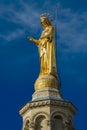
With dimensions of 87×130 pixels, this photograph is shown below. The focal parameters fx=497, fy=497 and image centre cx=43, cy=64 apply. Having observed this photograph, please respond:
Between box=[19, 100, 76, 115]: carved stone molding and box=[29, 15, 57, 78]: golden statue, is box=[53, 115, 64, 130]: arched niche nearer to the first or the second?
box=[19, 100, 76, 115]: carved stone molding

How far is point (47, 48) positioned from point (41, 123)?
6210mm

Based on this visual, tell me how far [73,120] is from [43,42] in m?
6.31

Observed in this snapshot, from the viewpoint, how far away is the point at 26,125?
3089 centimetres

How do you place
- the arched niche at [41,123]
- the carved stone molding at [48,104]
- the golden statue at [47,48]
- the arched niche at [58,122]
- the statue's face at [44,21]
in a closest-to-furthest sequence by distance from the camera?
the arched niche at [41,123] → the arched niche at [58,122] → the carved stone molding at [48,104] → the golden statue at [47,48] → the statue's face at [44,21]

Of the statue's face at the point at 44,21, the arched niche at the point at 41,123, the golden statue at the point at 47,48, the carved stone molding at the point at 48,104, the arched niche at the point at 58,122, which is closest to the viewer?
the arched niche at the point at 41,123

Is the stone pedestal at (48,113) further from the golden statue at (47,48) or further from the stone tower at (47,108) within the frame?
the golden statue at (47,48)

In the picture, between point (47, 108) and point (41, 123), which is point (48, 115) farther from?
point (41, 123)

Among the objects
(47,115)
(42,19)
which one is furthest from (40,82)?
(42,19)

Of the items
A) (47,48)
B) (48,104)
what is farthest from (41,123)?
(47,48)

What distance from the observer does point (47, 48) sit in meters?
34.3

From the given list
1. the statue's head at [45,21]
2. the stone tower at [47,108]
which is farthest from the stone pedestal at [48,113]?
the statue's head at [45,21]

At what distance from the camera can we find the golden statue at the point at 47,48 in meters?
33.4

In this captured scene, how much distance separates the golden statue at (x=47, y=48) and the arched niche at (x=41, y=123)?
378cm

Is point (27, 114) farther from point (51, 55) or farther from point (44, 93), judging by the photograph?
point (51, 55)
